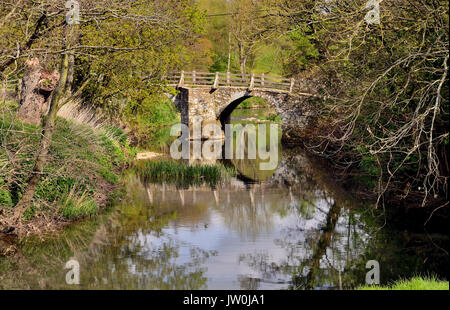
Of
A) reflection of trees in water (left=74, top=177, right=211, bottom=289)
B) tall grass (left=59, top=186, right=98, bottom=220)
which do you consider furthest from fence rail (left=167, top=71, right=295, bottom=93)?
reflection of trees in water (left=74, top=177, right=211, bottom=289)

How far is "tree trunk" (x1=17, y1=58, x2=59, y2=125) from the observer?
50.5 feet

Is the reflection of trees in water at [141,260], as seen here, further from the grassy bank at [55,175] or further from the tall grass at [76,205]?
the grassy bank at [55,175]

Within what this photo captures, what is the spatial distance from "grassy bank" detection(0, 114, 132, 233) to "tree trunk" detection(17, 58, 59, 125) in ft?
2.20

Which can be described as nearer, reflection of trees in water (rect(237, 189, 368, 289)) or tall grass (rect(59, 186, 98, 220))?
reflection of trees in water (rect(237, 189, 368, 289))

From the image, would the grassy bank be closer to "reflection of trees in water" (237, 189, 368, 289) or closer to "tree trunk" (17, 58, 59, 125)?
"tree trunk" (17, 58, 59, 125)

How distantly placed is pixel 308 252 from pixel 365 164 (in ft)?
25.2

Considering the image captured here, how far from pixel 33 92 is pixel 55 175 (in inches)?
162

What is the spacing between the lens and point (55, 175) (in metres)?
12.4

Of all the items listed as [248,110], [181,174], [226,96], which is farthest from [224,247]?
[248,110]

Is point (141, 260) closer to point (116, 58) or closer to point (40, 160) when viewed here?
point (40, 160)

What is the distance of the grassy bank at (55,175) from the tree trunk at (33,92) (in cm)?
67
